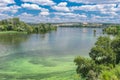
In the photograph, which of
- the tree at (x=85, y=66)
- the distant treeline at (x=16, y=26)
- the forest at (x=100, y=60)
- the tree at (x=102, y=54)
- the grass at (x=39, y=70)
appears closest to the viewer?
the forest at (x=100, y=60)

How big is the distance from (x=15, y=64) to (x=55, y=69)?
573 cm

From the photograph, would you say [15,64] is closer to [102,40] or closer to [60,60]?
[60,60]

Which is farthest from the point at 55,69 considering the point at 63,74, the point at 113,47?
the point at 113,47

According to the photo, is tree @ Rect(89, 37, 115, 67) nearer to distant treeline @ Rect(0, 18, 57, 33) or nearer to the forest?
the forest

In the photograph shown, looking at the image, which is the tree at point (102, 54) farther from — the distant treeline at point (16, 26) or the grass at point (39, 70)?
the distant treeline at point (16, 26)

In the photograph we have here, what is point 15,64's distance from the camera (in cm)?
3291

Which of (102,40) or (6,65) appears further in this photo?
(6,65)

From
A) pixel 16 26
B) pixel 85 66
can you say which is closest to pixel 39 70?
pixel 85 66

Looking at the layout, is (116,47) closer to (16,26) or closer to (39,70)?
(39,70)

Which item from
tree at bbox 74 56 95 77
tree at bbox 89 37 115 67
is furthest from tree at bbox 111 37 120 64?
tree at bbox 74 56 95 77

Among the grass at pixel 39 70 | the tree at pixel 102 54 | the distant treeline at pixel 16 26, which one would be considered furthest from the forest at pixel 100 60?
the distant treeline at pixel 16 26

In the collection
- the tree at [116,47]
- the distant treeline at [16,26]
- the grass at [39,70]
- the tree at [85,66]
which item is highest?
the tree at [116,47]

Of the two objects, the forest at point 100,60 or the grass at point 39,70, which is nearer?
the forest at point 100,60

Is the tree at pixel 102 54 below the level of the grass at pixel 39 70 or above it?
above
